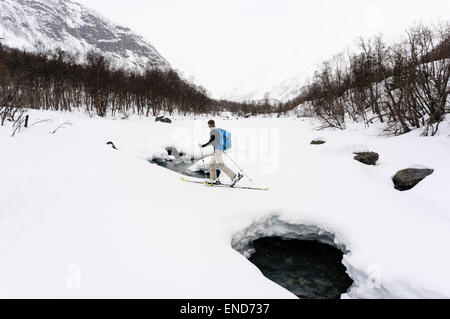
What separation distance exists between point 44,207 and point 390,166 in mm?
10379

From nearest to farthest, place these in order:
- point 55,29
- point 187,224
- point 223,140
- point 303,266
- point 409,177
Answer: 1. point 187,224
2. point 303,266
3. point 409,177
4. point 223,140
5. point 55,29

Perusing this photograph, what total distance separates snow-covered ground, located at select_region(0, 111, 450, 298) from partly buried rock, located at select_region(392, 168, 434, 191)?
20cm

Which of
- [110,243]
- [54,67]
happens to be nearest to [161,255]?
[110,243]

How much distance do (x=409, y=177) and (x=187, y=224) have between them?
272 inches

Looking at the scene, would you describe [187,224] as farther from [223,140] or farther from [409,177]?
[409,177]

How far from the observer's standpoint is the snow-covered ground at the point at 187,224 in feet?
9.65

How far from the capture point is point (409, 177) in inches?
251

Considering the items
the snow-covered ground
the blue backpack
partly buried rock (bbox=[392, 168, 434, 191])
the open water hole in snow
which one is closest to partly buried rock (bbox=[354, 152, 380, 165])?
the snow-covered ground

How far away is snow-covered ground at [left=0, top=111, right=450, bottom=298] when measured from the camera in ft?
9.65

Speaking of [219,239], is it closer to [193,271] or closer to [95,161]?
[193,271]

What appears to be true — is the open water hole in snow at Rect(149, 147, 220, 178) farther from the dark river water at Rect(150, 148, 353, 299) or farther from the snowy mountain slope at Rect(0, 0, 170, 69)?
the snowy mountain slope at Rect(0, 0, 170, 69)

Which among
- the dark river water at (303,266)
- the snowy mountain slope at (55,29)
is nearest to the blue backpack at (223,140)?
the dark river water at (303,266)

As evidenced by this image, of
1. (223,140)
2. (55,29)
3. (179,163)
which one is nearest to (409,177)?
(223,140)

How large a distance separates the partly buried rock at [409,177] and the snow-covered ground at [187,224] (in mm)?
196
